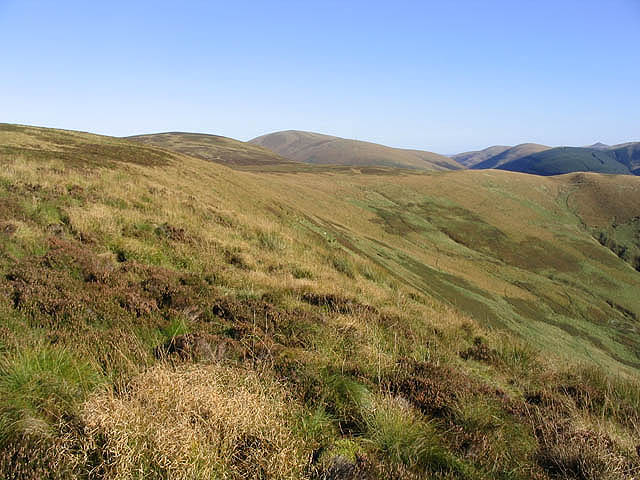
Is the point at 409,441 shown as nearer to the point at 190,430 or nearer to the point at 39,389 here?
the point at 190,430

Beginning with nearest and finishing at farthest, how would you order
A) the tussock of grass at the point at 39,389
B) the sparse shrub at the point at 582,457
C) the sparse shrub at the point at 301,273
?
the tussock of grass at the point at 39,389 < the sparse shrub at the point at 582,457 < the sparse shrub at the point at 301,273

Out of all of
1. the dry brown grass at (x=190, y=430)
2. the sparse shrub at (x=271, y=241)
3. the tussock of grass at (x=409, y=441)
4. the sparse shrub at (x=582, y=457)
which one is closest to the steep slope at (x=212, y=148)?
the sparse shrub at (x=271, y=241)

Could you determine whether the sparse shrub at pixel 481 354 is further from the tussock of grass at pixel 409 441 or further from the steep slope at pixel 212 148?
the steep slope at pixel 212 148

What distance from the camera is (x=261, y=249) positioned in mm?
14266

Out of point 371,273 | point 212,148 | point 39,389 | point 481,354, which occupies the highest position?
point 212,148

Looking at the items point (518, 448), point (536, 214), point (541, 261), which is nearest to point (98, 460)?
point (518, 448)

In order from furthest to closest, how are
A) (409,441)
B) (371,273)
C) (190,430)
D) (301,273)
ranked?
(371,273)
(301,273)
(409,441)
(190,430)

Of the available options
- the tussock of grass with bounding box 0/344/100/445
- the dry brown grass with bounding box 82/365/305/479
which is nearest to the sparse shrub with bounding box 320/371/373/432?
the dry brown grass with bounding box 82/365/305/479

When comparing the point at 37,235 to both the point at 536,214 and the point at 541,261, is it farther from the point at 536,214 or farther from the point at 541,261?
the point at 536,214

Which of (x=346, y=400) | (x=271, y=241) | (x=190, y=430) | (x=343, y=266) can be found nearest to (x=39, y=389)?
(x=190, y=430)

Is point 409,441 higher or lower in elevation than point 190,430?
lower

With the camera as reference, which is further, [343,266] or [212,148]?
[212,148]

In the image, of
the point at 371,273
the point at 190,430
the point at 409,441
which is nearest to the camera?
the point at 190,430

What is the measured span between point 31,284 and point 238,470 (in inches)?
221
